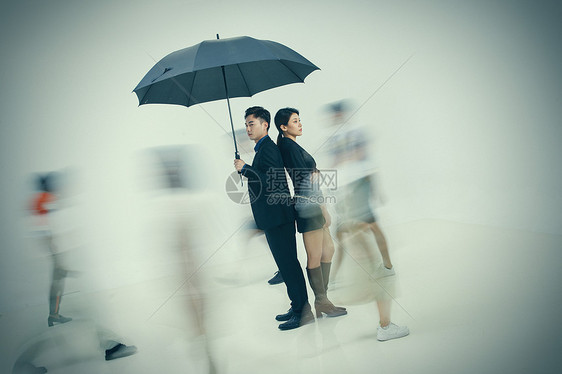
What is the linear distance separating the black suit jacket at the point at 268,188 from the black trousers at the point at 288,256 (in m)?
0.08

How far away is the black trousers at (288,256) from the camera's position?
2.53 meters

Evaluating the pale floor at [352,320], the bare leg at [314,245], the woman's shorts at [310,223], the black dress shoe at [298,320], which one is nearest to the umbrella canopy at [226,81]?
the woman's shorts at [310,223]

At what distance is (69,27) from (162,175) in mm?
2339

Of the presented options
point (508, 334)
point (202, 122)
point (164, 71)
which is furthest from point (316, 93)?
point (508, 334)

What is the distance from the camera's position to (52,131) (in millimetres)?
3619

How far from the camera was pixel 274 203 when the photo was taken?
2.43 metres

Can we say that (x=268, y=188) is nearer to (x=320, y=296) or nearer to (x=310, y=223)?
(x=310, y=223)

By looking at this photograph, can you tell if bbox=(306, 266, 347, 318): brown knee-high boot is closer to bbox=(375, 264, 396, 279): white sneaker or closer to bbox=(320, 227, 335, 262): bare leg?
bbox=(320, 227, 335, 262): bare leg

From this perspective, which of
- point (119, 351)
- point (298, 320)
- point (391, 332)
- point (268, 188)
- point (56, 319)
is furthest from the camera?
point (56, 319)

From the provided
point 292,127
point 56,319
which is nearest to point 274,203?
point 292,127

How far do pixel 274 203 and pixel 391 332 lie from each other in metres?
1.04

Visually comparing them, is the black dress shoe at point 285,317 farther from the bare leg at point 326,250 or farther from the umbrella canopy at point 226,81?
the umbrella canopy at point 226,81

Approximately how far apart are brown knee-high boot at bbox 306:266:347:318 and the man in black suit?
11cm

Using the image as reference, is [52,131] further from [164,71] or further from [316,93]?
[316,93]
